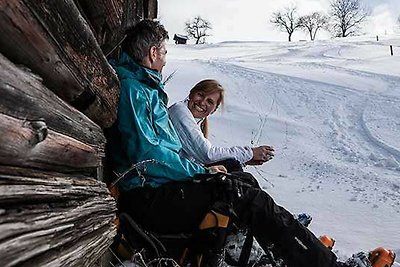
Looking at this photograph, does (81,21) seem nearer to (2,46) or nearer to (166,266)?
(2,46)

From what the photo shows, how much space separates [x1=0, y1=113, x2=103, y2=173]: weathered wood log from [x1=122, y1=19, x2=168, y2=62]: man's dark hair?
131 cm

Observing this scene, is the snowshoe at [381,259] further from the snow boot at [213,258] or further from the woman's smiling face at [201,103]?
the woman's smiling face at [201,103]

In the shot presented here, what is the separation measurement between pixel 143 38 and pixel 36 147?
6.27ft

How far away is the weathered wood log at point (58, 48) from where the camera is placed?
1.45 m

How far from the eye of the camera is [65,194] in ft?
5.78

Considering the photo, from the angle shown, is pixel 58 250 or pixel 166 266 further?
pixel 166 266

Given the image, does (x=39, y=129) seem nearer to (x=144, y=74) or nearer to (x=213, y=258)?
(x=144, y=74)

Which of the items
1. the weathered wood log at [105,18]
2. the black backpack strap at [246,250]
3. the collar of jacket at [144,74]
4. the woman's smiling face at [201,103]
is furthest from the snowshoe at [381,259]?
the weathered wood log at [105,18]

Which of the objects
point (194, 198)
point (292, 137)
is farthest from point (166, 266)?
point (292, 137)

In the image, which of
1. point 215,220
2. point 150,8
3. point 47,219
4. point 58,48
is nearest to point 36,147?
point 47,219

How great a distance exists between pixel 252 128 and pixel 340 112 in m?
2.85

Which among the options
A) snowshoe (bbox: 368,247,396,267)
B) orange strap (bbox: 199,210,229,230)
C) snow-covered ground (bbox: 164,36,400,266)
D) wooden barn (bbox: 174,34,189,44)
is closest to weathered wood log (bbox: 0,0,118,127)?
orange strap (bbox: 199,210,229,230)

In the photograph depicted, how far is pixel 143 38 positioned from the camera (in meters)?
3.29

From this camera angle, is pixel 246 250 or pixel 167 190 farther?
pixel 246 250
